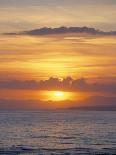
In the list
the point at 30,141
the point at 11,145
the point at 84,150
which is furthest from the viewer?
the point at 30,141

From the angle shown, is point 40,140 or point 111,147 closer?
point 111,147

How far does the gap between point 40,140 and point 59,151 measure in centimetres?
1931

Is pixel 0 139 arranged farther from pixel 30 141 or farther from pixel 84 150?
pixel 84 150

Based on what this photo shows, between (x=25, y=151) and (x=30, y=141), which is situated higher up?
(x=30, y=141)

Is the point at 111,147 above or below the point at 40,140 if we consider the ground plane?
below

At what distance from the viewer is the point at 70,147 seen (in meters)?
82.0

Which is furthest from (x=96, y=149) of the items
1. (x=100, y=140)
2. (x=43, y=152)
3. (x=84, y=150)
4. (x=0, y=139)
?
(x=0, y=139)

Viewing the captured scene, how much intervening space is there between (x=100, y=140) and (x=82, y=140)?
3.51 meters

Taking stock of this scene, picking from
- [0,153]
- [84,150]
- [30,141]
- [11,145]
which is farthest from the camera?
[30,141]

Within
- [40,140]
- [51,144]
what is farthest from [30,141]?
[51,144]

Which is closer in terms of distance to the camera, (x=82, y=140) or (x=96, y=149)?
(x=96, y=149)

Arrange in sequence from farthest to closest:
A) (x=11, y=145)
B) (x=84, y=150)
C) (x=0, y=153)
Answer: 1. (x=11, y=145)
2. (x=84, y=150)
3. (x=0, y=153)

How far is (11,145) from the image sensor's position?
280 ft

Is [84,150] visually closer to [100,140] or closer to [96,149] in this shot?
[96,149]
